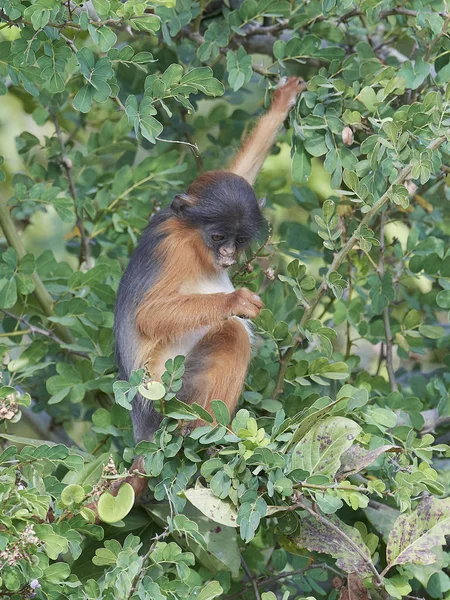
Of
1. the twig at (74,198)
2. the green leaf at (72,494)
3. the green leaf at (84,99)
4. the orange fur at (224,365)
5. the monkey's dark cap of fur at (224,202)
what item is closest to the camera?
the green leaf at (72,494)

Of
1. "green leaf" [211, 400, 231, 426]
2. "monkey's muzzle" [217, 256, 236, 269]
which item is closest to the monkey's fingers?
"monkey's muzzle" [217, 256, 236, 269]

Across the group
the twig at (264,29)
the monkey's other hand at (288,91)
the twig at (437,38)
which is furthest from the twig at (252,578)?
the twig at (264,29)

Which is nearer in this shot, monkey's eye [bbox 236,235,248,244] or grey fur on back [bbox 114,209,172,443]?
grey fur on back [bbox 114,209,172,443]

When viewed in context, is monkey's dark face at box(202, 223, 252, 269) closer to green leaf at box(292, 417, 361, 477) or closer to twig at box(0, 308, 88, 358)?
twig at box(0, 308, 88, 358)

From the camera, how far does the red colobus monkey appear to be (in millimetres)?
4562

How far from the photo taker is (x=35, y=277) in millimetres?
4957

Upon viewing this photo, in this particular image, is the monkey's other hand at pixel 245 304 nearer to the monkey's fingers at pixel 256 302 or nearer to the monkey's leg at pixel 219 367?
the monkey's fingers at pixel 256 302

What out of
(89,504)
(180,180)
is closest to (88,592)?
(89,504)

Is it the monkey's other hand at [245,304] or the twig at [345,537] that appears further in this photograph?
the monkey's other hand at [245,304]

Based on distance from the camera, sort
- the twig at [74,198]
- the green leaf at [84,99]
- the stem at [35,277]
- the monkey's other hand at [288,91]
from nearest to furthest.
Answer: the green leaf at [84,99], the monkey's other hand at [288,91], the stem at [35,277], the twig at [74,198]

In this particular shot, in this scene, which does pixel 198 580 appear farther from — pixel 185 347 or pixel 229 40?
pixel 229 40

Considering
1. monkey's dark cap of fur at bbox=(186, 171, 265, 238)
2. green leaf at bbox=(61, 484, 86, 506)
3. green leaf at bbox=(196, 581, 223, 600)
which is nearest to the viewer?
green leaf at bbox=(196, 581, 223, 600)

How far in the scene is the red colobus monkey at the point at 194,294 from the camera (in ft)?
15.0

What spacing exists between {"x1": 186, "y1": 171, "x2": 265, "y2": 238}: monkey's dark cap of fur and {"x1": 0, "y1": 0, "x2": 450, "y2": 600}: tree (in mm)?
220
